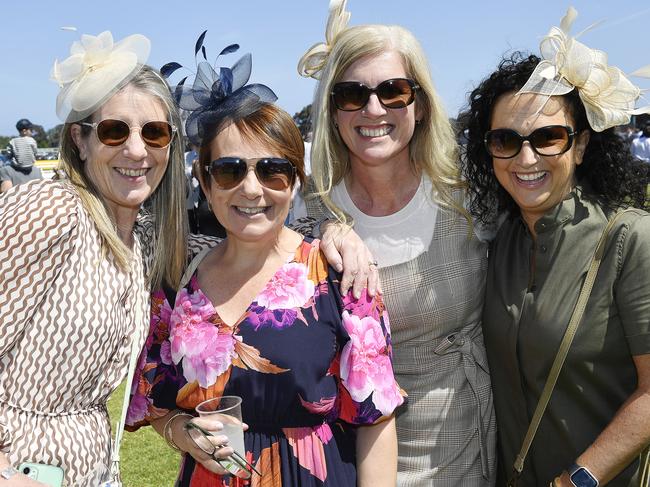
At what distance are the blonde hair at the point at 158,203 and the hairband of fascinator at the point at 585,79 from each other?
1.48 meters

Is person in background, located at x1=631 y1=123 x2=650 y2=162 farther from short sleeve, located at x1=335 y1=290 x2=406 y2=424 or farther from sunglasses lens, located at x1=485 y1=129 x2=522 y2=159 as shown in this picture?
short sleeve, located at x1=335 y1=290 x2=406 y2=424

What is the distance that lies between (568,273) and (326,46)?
1.55 meters

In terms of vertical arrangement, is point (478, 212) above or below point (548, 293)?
above

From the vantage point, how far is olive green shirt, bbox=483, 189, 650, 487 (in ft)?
7.55

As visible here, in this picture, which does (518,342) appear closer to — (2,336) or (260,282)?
(260,282)

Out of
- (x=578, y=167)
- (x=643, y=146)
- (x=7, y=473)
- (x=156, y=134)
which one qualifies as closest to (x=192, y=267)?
(x=156, y=134)

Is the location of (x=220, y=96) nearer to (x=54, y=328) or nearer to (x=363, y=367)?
(x=54, y=328)

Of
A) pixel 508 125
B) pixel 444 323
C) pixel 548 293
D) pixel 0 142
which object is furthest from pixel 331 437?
pixel 0 142

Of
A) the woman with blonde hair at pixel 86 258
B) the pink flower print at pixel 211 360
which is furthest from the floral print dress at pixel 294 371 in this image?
the woman with blonde hair at pixel 86 258

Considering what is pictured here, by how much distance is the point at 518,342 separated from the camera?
8.38 feet

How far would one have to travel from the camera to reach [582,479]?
231 centimetres

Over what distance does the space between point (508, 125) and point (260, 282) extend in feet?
3.83

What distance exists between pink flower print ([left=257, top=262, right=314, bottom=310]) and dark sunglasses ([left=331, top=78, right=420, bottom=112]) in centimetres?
90

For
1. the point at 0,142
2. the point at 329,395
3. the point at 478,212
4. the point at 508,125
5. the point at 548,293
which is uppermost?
the point at 508,125
